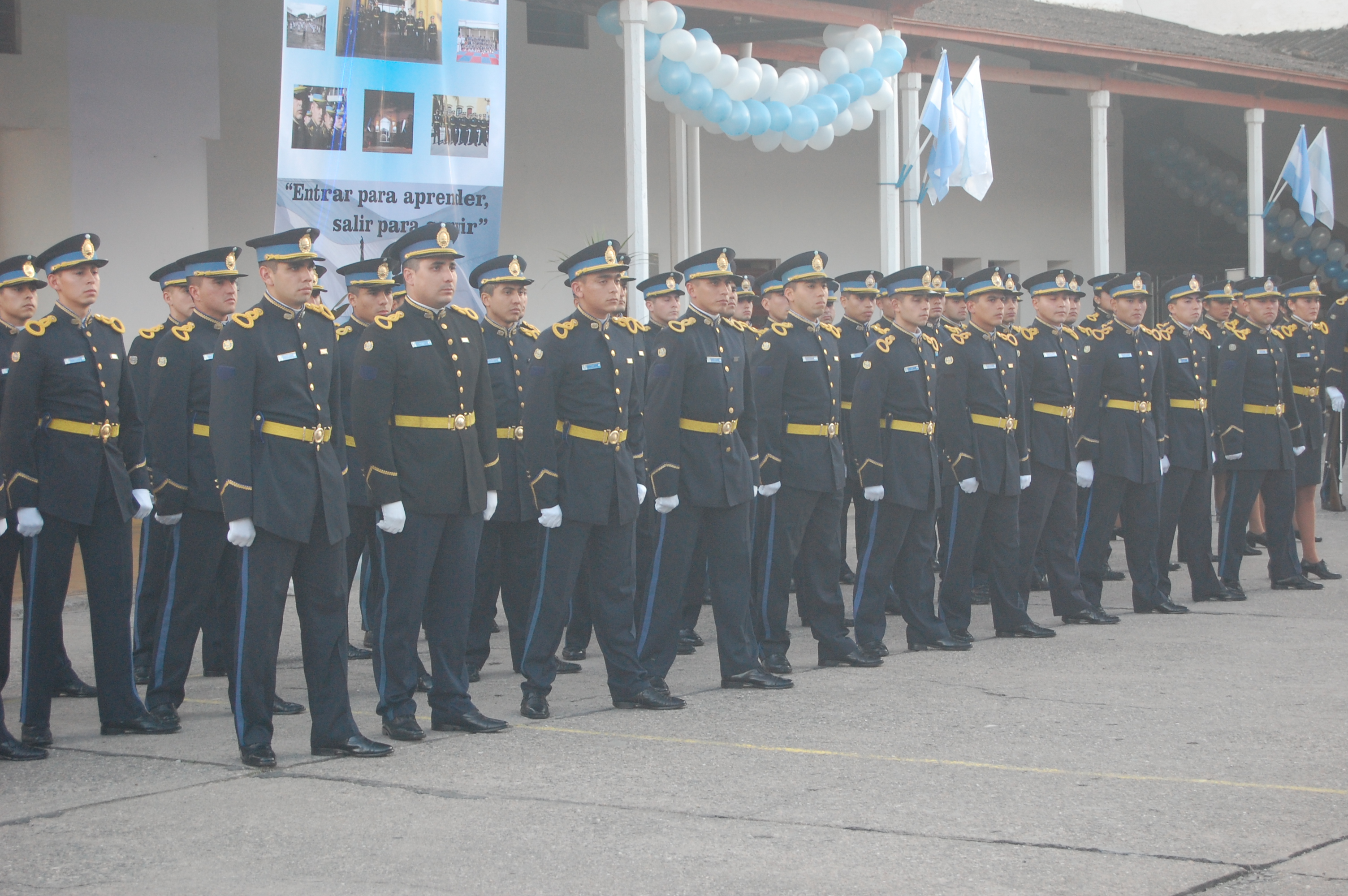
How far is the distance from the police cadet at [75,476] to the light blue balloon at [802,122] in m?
8.27

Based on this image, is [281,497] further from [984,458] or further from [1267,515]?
[1267,515]

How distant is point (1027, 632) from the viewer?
8.44 m

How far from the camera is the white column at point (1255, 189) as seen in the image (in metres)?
20.5

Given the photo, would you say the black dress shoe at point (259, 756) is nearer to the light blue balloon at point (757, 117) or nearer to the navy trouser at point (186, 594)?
the navy trouser at point (186, 594)

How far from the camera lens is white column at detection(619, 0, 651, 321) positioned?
12.8 meters

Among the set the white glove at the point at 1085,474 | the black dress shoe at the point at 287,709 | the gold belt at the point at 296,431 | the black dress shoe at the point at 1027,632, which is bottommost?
the black dress shoe at the point at 287,709

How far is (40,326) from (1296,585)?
25.4 ft

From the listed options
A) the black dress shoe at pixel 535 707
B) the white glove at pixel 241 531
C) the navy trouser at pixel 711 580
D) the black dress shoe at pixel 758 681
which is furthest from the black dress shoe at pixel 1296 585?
the white glove at pixel 241 531

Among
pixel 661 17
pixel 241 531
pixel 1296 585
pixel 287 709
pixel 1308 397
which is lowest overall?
pixel 287 709

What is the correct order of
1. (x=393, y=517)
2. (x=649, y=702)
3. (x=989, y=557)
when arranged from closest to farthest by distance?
(x=393, y=517), (x=649, y=702), (x=989, y=557)

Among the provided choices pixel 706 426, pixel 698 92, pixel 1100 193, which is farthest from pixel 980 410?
pixel 1100 193

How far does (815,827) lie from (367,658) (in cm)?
418

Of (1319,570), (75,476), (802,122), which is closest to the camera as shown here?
(75,476)

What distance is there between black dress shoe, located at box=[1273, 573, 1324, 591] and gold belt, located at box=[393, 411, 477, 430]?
6334mm
